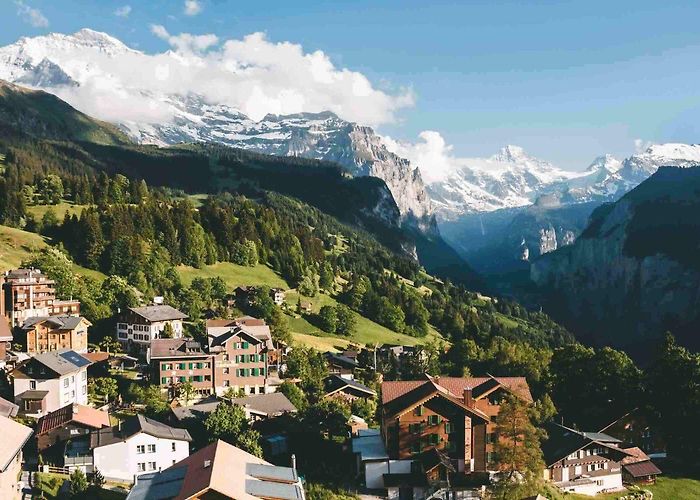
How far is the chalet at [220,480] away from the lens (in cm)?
4359

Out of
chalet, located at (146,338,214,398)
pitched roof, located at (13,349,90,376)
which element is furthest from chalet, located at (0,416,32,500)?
chalet, located at (146,338,214,398)

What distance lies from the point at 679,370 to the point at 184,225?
107660 millimetres

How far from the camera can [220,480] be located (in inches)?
1743

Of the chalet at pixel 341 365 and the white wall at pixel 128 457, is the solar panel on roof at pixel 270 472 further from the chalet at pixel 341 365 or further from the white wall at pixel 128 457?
the chalet at pixel 341 365

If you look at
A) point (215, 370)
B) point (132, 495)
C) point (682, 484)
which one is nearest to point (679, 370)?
point (682, 484)

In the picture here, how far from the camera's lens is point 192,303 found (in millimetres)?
120562

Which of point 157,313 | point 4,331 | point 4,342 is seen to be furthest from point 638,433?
point 4,331

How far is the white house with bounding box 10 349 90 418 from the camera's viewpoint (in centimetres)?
7006

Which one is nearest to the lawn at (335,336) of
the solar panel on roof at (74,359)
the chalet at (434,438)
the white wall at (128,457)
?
the solar panel on roof at (74,359)

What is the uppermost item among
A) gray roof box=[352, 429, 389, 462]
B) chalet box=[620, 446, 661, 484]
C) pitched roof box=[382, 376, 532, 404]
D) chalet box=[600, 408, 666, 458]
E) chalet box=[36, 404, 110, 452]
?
pitched roof box=[382, 376, 532, 404]

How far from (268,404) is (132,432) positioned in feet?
71.6

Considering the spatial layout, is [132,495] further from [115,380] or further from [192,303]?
[192,303]

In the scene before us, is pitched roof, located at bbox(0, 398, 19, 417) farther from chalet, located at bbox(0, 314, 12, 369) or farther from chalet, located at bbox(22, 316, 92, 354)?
chalet, located at bbox(22, 316, 92, 354)

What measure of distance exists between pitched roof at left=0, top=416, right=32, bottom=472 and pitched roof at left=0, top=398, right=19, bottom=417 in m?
11.5
